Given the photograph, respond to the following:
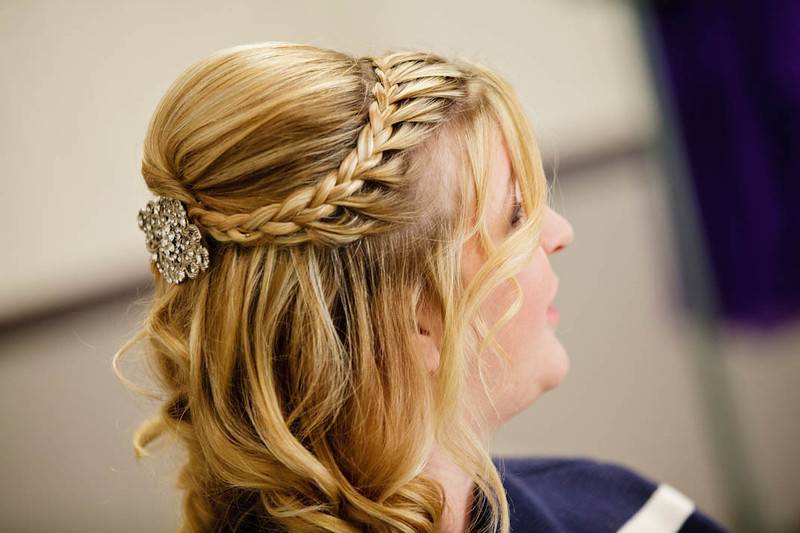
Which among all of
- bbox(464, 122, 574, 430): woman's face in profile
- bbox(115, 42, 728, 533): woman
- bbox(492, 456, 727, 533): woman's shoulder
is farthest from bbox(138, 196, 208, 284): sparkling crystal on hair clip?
bbox(492, 456, 727, 533): woman's shoulder

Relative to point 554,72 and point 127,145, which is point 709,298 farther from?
point 127,145

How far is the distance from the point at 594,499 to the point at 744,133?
992mm

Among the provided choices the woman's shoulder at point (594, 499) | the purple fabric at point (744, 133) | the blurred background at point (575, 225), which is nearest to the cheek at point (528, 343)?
the woman's shoulder at point (594, 499)

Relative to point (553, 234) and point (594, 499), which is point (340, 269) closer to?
point (553, 234)

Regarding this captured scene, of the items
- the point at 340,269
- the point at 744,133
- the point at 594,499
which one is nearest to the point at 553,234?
the point at 340,269

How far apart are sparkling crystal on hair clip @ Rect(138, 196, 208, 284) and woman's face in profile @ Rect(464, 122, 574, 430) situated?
27cm

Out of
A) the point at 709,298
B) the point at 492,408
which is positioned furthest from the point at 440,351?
the point at 709,298

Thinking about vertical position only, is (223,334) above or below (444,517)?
above

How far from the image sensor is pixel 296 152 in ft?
2.05

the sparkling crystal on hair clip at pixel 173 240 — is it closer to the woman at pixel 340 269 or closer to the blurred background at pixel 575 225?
the woman at pixel 340 269

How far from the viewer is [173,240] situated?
0.68 metres

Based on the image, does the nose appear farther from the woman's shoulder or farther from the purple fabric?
the purple fabric

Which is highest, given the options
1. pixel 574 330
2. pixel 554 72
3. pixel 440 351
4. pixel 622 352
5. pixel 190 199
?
pixel 190 199

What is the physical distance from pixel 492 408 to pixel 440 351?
0.35 feet
